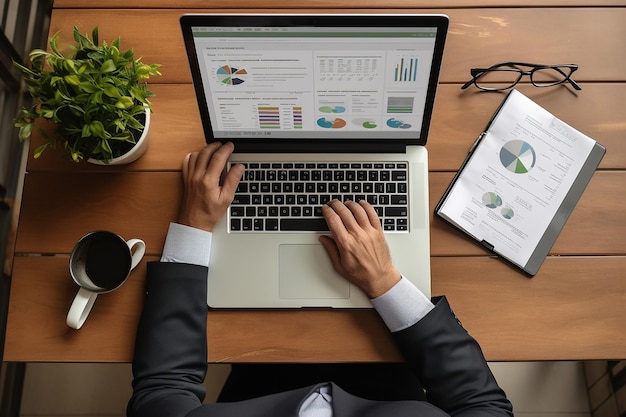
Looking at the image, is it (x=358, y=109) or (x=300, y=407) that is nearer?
(x=300, y=407)

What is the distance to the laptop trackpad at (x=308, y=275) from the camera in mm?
939

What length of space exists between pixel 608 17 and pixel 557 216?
0.42 m

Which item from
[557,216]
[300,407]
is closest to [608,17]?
[557,216]

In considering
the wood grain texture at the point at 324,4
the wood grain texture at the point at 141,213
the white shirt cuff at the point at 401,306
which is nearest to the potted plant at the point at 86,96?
the wood grain texture at the point at 141,213

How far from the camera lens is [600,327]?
938mm

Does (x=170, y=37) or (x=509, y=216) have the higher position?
(x=170, y=37)

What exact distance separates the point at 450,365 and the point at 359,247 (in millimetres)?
247

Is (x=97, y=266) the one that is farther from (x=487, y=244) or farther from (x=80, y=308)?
(x=487, y=244)

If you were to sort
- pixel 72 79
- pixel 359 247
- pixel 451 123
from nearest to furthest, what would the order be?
pixel 72 79 < pixel 359 247 < pixel 451 123

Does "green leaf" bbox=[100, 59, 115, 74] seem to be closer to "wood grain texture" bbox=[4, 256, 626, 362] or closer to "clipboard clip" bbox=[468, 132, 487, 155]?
"wood grain texture" bbox=[4, 256, 626, 362]

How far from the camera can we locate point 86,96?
2.71ft

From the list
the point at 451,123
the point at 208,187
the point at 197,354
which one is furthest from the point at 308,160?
the point at 197,354

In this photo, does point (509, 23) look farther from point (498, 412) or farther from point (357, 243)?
point (498, 412)

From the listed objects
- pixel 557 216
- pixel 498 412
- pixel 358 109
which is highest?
pixel 358 109
